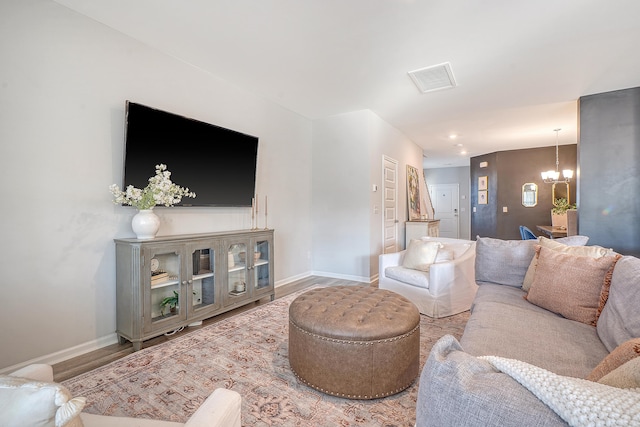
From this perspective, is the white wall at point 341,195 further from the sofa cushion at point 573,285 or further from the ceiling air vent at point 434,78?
the sofa cushion at point 573,285

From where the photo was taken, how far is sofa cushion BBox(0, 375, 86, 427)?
21.8 inches

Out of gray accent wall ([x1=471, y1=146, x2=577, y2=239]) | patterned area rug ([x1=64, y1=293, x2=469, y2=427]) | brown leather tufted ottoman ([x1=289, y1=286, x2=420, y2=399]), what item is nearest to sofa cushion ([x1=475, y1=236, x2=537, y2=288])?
patterned area rug ([x1=64, y1=293, x2=469, y2=427])

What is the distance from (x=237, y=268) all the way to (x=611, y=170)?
4.86 m

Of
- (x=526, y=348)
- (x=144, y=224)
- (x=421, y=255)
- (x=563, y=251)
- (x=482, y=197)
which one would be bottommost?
(x=526, y=348)

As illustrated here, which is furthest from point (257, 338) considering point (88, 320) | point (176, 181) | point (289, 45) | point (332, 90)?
point (332, 90)

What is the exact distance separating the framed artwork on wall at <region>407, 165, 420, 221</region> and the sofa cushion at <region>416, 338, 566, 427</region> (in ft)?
19.3

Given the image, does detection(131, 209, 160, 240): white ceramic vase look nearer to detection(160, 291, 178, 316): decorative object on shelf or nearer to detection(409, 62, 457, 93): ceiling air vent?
detection(160, 291, 178, 316): decorative object on shelf

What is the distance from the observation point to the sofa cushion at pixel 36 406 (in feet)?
1.82

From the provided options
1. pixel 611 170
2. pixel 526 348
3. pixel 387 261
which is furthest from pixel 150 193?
pixel 611 170

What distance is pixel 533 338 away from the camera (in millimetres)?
1475

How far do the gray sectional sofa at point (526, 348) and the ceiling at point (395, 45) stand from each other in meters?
1.86

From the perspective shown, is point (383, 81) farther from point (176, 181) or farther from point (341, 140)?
point (176, 181)

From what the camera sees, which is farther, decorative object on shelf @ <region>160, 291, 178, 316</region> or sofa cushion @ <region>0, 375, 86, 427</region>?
decorative object on shelf @ <region>160, 291, 178, 316</region>

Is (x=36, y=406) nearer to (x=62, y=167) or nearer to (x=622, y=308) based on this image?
(x=622, y=308)
